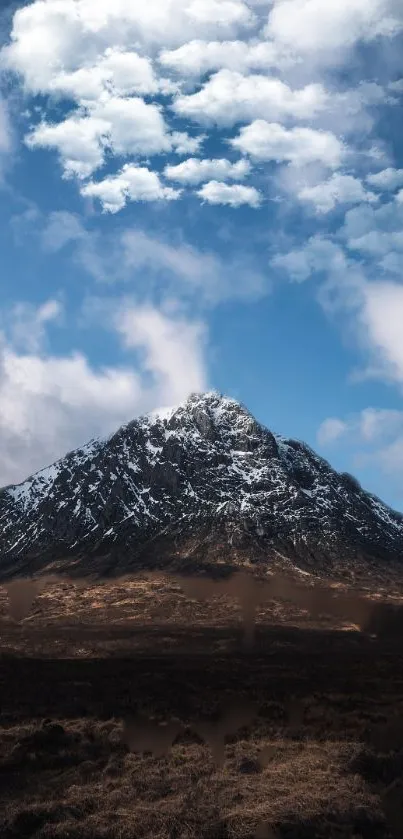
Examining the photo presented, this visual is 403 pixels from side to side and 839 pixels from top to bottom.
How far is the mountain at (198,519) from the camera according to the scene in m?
143

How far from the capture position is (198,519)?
166375 millimetres

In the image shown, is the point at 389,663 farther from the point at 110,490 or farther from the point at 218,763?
the point at 110,490

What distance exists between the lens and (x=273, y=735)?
90.1 ft

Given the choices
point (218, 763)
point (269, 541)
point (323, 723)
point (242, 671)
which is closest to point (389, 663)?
point (242, 671)

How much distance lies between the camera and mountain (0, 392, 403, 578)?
143 meters

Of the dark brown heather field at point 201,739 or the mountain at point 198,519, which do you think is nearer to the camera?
the dark brown heather field at point 201,739

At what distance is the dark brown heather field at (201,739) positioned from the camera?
1759 cm

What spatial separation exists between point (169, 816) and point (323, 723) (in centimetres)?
1523

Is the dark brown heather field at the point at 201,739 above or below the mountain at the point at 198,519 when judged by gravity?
below

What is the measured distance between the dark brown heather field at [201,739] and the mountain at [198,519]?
3123 inches

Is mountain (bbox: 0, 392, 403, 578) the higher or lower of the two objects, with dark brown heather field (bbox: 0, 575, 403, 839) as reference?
higher

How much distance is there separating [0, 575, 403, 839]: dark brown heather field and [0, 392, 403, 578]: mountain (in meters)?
79.3

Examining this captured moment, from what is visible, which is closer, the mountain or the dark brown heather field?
the dark brown heather field

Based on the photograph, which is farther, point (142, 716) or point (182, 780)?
point (142, 716)
